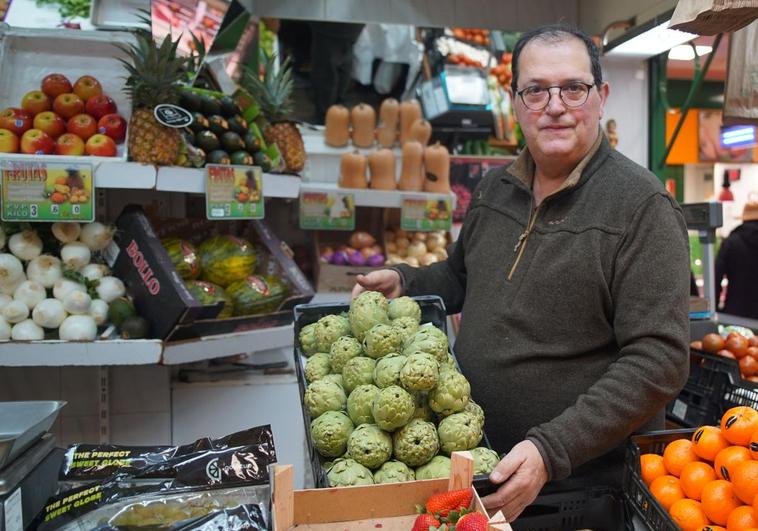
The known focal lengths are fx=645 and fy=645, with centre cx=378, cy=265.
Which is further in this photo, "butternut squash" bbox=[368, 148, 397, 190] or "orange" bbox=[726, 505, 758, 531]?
"butternut squash" bbox=[368, 148, 397, 190]

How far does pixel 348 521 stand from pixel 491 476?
296mm

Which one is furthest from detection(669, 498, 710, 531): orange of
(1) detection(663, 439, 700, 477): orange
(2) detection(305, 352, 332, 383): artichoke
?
(2) detection(305, 352, 332, 383): artichoke

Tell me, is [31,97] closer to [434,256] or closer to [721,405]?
[434,256]

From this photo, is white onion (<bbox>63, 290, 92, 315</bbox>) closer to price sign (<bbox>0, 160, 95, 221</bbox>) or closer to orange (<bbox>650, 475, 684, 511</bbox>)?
price sign (<bbox>0, 160, 95, 221</bbox>)

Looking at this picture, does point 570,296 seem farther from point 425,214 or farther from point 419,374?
point 425,214

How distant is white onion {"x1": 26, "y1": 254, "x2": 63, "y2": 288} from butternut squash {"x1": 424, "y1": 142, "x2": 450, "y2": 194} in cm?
236

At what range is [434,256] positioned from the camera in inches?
168

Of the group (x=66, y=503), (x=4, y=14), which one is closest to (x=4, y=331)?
(x=66, y=503)

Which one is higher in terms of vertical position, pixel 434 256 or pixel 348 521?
pixel 434 256

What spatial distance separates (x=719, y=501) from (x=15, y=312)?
2.24 m

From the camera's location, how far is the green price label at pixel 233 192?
8.30 feet

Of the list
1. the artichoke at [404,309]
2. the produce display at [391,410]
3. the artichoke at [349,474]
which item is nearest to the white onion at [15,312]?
the produce display at [391,410]

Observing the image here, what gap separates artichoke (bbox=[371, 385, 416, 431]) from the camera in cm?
132

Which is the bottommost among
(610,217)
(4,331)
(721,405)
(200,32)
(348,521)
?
(721,405)
